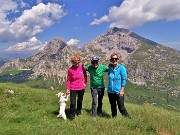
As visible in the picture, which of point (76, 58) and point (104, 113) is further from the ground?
point (76, 58)

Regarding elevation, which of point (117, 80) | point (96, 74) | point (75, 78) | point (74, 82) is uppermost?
point (96, 74)

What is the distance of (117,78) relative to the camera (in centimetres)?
1636

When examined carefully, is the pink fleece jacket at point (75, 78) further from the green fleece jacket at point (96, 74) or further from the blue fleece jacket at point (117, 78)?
the blue fleece jacket at point (117, 78)

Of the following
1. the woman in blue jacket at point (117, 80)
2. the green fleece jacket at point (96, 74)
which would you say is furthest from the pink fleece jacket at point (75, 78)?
the woman in blue jacket at point (117, 80)

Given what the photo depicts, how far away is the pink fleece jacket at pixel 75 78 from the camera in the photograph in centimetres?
1691

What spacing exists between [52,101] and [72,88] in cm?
498

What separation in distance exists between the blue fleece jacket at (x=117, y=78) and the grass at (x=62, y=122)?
5.67ft

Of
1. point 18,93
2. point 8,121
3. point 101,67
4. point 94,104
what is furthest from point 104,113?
point 18,93

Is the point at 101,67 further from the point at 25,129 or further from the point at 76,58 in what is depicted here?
the point at 25,129

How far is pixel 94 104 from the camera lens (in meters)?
17.1

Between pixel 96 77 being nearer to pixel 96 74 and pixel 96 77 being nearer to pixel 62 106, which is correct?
pixel 96 74

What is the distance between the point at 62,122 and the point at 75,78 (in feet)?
9.28

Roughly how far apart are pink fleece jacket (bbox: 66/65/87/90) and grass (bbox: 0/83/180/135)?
5.98ft

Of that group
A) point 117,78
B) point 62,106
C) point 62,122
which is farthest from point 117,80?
point 62,122
